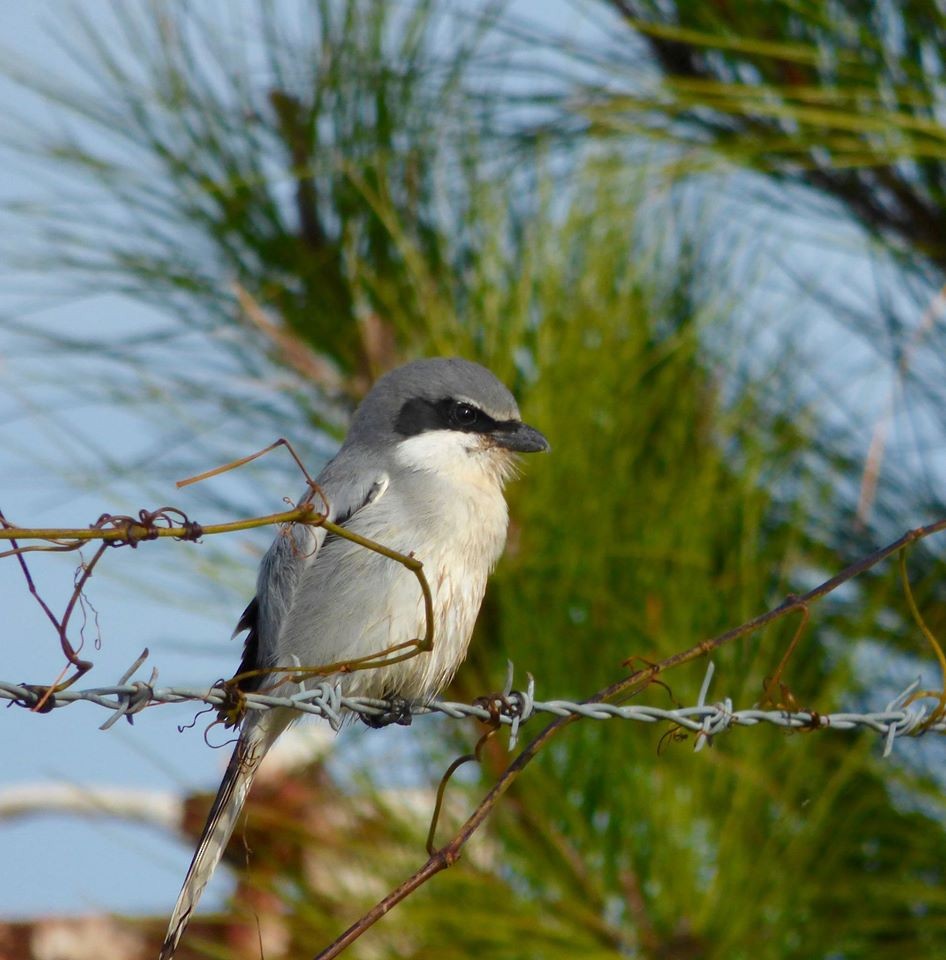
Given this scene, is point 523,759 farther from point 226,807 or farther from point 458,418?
point 458,418

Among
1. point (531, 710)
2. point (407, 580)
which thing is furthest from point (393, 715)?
point (531, 710)

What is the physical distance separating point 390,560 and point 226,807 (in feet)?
1.76

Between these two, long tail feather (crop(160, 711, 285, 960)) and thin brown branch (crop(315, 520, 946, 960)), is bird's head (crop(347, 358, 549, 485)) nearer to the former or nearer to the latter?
long tail feather (crop(160, 711, 285, 960))

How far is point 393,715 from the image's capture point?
257 cm

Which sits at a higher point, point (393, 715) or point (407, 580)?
point (407, 580)

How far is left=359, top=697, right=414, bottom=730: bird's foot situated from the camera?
238 cm

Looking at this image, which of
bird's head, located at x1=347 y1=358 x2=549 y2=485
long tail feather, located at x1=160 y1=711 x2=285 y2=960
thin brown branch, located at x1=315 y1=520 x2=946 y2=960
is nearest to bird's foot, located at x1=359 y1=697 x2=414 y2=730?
long tail feather, located at x1=160 y1=711 x2=285 y2=960

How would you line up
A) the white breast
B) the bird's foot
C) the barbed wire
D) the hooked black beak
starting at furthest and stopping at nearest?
1. the hooked black beak
2. the white breast
3. the bird's foot
4. the barbed wire

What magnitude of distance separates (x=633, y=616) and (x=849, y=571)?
126cm

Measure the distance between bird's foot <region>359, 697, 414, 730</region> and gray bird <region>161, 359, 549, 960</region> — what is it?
2.1 inches

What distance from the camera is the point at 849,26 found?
10.3 ft

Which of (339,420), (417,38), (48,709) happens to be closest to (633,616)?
Result: (339,420)

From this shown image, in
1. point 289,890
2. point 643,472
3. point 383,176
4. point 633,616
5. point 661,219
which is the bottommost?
point 289,890

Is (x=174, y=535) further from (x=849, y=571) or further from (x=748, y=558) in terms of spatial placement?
Answer: (x=748, y=558)
